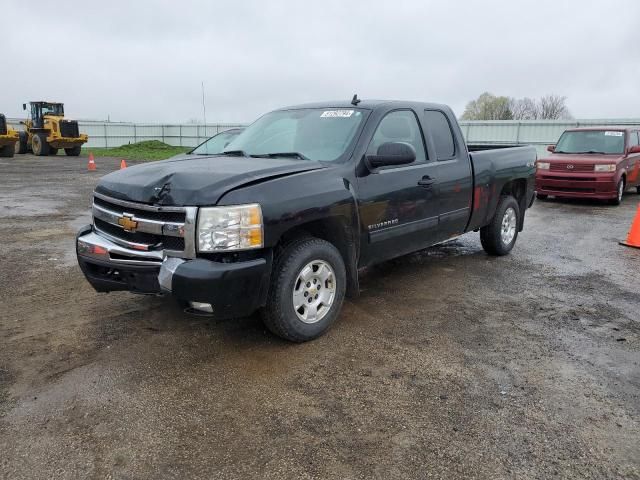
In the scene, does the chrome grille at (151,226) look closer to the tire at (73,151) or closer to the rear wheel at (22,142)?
the tire at (73,151)

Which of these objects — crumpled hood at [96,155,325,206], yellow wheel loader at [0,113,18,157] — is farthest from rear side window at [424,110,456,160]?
yellow wheel loader at [0,113,18,157]

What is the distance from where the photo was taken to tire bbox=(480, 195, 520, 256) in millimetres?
6656

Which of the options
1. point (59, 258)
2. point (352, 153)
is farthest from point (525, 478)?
point (59, 258)

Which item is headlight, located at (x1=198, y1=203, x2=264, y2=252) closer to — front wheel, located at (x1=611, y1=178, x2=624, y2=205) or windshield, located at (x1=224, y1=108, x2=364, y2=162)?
windshield, located at (x1=224, y1=108, x2=364, y2=162)

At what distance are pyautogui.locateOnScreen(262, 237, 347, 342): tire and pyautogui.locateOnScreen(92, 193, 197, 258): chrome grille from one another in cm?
67

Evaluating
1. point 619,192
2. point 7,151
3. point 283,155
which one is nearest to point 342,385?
point 283,155

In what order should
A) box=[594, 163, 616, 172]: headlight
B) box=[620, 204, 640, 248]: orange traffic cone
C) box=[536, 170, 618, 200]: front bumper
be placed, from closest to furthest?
box=[620, 204, 640, 248]: orange traffic cone < box=[594, 163, 616, 172]: headlight < box=[536, 170, 618, 200]: front bumper

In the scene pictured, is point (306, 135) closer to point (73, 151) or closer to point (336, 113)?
point (336, 113)

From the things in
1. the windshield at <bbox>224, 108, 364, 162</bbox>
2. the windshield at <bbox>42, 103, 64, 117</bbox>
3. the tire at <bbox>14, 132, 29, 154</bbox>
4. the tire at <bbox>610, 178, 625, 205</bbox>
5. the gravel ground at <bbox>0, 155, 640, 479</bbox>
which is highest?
the windshield at <bbox>42, 103, 64, 117</bbox>

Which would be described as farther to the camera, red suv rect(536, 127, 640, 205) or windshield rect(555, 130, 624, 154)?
windshield rect(555, 130, 624, 154)

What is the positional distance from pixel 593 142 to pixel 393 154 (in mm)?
10347

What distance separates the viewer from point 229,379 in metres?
3.51

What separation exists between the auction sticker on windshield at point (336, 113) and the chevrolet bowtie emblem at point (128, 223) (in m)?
2.06

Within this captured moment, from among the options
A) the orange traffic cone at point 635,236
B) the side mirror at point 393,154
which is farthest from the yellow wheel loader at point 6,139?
the orange traffic cone at point 635,236
